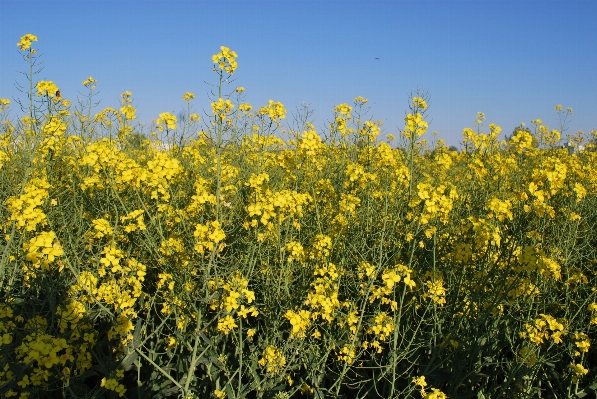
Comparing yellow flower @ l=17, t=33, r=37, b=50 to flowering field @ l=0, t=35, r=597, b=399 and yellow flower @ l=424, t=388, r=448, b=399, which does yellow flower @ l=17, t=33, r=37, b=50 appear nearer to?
flowering field @ l=0, t=35, r=597, b=399

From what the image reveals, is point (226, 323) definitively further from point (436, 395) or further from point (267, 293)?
point (436, 395)

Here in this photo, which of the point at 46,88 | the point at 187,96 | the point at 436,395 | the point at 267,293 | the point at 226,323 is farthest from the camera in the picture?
the point at 187,96

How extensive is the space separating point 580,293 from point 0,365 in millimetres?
3604

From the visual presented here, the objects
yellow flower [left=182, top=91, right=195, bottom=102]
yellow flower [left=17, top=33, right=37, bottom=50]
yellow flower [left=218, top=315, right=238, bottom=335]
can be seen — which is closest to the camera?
yellow flower [left=218, top=315, right=238, bottom=335]

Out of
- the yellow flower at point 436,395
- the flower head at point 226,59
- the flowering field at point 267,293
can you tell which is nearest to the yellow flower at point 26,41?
the flowering field at point 267,293

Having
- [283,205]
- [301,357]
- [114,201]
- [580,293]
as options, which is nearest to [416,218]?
[283,205]

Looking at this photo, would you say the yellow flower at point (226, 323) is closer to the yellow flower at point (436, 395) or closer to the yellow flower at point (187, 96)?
the yellow flower at point (436, 395)

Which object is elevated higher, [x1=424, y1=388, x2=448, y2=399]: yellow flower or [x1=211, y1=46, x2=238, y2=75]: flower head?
[x1=211, y1=46, x2=238, y2=75]: flower head

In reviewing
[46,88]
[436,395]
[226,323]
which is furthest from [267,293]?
[46,88]

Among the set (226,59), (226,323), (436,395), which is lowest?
(436,395)

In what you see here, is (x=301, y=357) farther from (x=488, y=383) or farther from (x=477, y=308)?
(x=488, y=383)

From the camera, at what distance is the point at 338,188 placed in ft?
14.1

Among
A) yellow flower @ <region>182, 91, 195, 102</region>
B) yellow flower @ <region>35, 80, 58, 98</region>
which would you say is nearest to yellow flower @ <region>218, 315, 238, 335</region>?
yellow flower @ <region>35, 80, 58, 98</region>

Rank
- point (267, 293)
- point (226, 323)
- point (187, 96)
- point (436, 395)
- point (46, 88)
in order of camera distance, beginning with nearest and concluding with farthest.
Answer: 1. point (436, 395)
2. point (226, 323)
3. point (267, 293)
4. point (46, 88)
5. point (187, 96)
